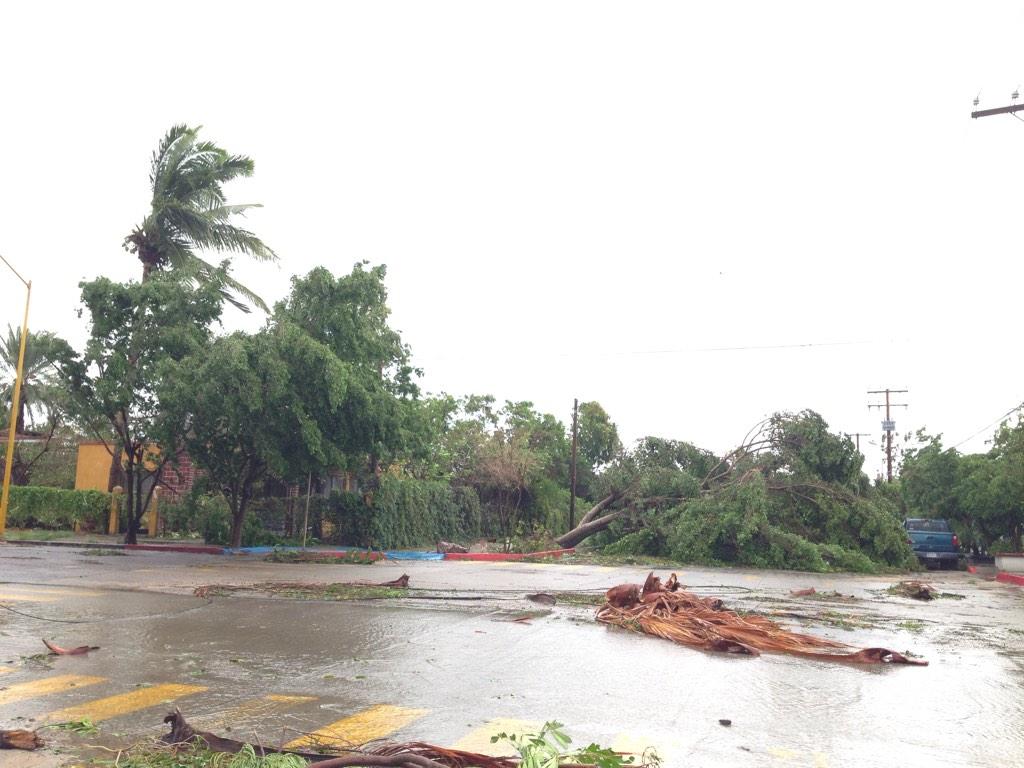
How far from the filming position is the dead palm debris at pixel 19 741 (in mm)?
4656

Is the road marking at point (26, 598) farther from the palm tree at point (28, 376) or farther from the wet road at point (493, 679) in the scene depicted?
the palm tree at point (28, 376)

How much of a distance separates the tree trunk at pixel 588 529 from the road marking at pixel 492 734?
2211cm

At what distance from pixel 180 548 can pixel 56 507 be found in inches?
371

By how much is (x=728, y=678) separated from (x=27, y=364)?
40365mm

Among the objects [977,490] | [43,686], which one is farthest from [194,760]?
[977,490]

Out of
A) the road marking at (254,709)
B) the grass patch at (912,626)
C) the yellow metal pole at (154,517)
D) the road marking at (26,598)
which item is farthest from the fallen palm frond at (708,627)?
the yellow metal pole at (154,517)

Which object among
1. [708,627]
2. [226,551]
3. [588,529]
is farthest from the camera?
[588,529]

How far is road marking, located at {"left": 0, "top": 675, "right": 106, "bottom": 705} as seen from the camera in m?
5.96

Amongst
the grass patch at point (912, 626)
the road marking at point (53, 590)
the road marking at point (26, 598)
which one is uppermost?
the grass patch at point (912, 626)

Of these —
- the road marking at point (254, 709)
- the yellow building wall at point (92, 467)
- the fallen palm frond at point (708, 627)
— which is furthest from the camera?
the yellow building wall at point (92, 467)

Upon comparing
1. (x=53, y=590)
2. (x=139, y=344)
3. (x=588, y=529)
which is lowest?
(x=53, y=590)

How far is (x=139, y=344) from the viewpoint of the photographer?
903 inches

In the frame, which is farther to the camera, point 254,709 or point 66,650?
point 66,650

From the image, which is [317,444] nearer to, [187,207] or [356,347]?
[356,347]
